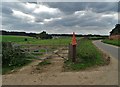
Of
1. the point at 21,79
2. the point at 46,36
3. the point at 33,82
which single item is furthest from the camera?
the point at 46,36

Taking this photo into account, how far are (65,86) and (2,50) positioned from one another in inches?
290

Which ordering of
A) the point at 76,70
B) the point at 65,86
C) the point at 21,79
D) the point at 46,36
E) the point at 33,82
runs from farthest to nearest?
the point at 46,36
the point at 76,70
the point at 21,79
the point at 33,82
the point at 65,86

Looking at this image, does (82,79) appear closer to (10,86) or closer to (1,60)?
(10,86)

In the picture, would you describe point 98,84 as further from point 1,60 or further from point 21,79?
point 1,60

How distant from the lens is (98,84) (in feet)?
26.9

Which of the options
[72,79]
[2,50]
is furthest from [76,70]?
[2,50]

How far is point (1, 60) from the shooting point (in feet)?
45.3

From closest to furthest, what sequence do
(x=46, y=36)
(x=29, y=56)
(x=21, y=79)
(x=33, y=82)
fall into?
(x=33, y=82) → (x=21, y=79) → (x=29, y=56) → (x=46, y=36)

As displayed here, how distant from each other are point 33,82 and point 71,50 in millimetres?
5923

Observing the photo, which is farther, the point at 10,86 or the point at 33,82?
the point at 33,82

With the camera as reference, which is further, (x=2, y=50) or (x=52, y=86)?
(x=2, y=50)

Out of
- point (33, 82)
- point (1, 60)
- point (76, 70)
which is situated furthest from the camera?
point (1, 60)

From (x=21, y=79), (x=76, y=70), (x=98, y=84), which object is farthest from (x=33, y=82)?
(x=76, y=70)

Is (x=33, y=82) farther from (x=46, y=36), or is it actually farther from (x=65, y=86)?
(x=46, y=36)
